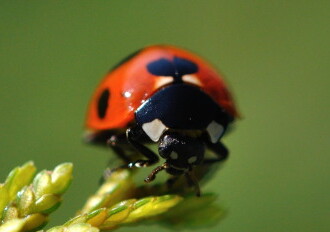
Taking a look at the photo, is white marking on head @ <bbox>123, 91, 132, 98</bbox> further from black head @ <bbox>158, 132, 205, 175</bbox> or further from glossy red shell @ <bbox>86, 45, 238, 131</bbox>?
black head @ <bbox>158, 132, 205, 175</bbox>

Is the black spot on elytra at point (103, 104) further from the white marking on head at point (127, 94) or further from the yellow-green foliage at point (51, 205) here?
the yellow-green foliage at point (51, 205)

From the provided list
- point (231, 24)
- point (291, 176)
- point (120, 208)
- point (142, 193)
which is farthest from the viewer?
point (231, 24)

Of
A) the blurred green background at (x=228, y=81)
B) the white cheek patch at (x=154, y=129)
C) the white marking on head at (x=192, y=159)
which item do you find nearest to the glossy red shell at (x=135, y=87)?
the white cheek patch at (x=154, y=129)

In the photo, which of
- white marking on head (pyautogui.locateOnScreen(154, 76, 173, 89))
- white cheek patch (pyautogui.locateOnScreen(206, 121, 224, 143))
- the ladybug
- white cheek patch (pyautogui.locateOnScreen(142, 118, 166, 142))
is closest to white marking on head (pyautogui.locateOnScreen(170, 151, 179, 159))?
the ladybug

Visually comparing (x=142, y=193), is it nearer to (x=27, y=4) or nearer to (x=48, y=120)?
(x=48, y=120)

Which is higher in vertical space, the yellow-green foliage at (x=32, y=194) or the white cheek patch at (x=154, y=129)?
the white cheek patch at (x=154, y=129)

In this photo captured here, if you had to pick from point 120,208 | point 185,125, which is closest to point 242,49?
point 185,125

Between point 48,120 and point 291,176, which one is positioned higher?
point 48,120
